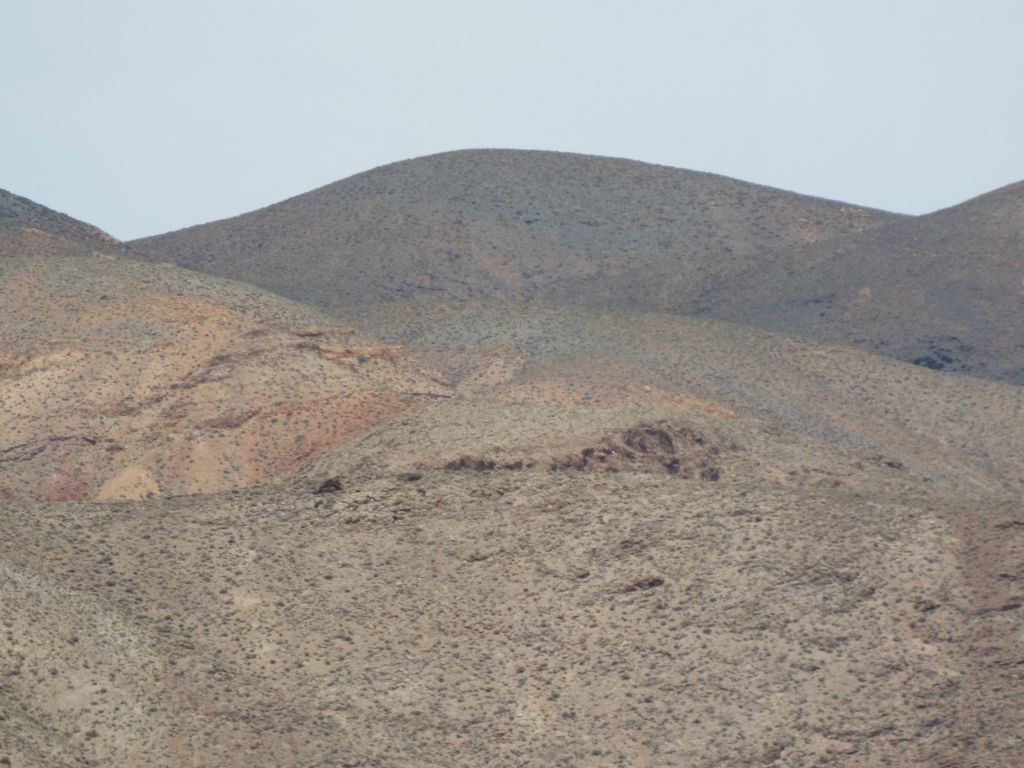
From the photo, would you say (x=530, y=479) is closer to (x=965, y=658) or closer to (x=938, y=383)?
(x=965, y=658)

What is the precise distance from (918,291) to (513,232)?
14392 millimetres

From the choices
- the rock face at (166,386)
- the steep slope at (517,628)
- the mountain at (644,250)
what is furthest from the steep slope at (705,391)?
the mountain at (644,250)

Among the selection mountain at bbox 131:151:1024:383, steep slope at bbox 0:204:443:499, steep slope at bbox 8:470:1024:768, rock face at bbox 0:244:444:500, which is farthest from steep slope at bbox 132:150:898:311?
steep slope at bbox 8:470:1024:768

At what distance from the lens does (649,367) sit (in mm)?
38219

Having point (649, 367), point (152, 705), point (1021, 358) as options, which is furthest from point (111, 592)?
point (1021, 358)

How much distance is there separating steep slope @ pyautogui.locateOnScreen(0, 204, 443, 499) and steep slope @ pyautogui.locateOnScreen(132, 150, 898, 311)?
20806mm

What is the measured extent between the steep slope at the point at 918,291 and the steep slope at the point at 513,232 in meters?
2.50

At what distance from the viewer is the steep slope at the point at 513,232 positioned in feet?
194

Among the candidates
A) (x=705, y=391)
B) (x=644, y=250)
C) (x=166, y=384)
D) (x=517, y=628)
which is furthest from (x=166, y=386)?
(x=644, y=250)

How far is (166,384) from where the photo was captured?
1246 inches

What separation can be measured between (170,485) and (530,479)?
19.2 ft

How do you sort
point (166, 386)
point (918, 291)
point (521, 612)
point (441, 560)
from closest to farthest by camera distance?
1. point (521, 612)
2. point (441, 560)
3. point (166, 386)
4. point (918, 291)

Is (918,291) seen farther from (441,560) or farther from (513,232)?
(441,560)

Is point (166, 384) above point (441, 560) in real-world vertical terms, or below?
above
